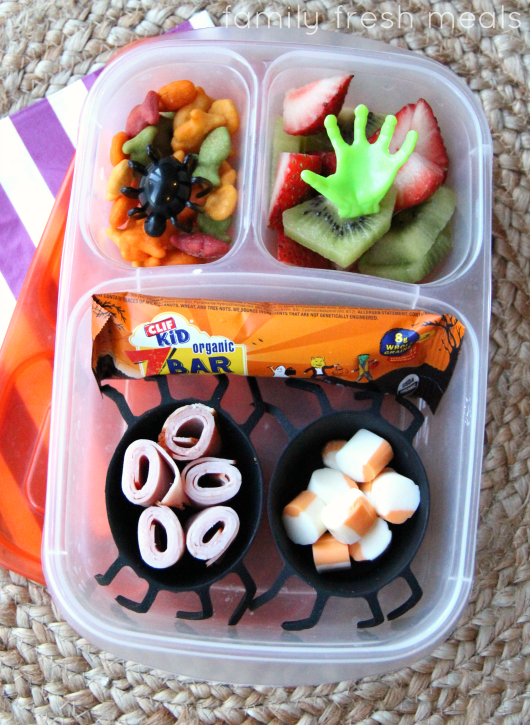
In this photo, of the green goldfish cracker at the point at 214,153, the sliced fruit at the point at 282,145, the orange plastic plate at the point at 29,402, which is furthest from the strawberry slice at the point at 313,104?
the orange plastic plate at the point at 29,402

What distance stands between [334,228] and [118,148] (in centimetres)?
37

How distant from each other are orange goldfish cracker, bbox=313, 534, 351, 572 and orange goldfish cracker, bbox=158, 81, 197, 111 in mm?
728

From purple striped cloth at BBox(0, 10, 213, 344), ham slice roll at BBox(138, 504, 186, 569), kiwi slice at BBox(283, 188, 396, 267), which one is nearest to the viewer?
ham slice roll at BBox(138, 504, 186, 569)

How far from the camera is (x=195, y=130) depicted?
3.34ft

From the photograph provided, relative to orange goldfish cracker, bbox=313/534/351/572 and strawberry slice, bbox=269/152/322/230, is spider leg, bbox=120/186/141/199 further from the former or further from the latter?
orange goldfish cracker, bbox=313/534/351/572

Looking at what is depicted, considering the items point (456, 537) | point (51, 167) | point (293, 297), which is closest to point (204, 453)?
point (293, 297)

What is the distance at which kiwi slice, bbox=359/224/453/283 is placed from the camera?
102cm

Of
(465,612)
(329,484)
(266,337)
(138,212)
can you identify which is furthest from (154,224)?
(465,612)

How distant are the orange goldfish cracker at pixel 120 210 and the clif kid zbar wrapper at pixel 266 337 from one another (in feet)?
0.44

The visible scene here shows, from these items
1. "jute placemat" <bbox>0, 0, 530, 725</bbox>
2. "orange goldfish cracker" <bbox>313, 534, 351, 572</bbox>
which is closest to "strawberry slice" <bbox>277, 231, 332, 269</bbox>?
"jute placemat" <bbox>0, 0, 530, 725</bbox>

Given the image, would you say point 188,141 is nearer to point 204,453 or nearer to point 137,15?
point 137,15

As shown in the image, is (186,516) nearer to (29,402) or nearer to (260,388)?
(260,388)

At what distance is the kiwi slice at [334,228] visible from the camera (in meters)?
0.99

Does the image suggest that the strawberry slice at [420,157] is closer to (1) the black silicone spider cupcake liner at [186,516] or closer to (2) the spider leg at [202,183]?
(2) the spider leg at [202,183]
